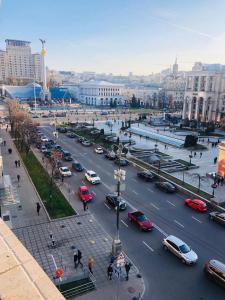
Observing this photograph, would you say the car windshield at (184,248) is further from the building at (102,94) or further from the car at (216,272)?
the building at (102,94)

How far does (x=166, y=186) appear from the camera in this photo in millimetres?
31422

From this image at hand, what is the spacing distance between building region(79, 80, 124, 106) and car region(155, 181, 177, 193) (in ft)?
441

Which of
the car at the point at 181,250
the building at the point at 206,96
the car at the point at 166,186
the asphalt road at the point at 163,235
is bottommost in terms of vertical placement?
the asphalt road at the point at 163,235

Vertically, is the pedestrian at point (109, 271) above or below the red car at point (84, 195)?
below

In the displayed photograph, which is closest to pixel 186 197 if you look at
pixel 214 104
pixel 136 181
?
pixel 136 181

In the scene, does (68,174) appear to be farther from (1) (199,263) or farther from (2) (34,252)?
(1) (199,263)

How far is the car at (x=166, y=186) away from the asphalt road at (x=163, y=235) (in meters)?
0.75

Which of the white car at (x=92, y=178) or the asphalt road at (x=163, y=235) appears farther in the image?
the white car at (x=92, y=178)

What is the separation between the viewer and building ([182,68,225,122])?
9418 centimetres

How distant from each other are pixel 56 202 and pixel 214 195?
17.8 meters

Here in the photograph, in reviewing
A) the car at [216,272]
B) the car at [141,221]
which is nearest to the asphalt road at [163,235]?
the car at [216,272]

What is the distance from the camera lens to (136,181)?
35.0 meters

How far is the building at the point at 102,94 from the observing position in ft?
548

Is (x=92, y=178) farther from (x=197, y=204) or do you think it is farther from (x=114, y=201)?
(x=197, y=204)
